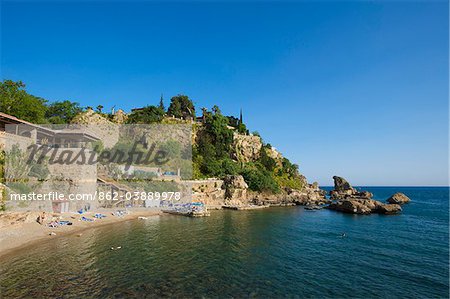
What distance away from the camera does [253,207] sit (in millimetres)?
51562

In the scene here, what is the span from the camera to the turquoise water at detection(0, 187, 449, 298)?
47.5 feet

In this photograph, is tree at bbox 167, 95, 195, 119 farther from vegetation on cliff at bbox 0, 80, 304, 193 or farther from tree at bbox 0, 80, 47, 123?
tree at bbox 0, 80, 47, 123

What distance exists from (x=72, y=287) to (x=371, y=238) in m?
31.4

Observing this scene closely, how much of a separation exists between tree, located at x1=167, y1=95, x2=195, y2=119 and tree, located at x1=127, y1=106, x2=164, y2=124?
8.40 m

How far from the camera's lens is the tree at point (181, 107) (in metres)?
76.8

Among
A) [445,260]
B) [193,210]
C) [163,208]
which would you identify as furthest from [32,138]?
[445,260]

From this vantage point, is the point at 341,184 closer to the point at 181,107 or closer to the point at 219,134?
the point at 219,134

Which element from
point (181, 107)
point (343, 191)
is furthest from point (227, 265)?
point (343, 191)

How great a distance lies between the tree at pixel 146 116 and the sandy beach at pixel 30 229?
1450 inches

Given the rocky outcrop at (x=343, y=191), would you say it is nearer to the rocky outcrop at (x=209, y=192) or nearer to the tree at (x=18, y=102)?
the rocky outcrop at (x=209, y=192)

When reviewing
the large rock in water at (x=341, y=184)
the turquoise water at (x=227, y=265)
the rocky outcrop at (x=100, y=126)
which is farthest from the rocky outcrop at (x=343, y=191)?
the rocky outcrop at (x=100, y=126)

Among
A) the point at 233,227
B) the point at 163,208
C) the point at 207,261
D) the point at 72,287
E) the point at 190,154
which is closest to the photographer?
the point at 72,287

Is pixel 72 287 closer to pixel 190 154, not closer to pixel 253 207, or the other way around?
pixel 253 207

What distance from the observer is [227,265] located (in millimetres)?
18328
